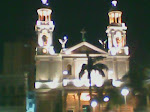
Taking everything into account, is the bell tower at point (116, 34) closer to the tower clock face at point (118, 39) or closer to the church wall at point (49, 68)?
the tower clock face at point (118, 39)

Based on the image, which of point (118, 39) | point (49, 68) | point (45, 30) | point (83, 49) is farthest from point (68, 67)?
point (118, 39)

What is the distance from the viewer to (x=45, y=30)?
2379 inches

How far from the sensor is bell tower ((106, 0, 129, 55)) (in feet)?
203

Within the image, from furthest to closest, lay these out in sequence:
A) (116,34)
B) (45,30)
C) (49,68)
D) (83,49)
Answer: (116,34) < (45,30) < (83,49) < (49,68)

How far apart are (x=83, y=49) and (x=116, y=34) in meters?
6.45

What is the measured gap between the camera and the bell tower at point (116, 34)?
61.8 m

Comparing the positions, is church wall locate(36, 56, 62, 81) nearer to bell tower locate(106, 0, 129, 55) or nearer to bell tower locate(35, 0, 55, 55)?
bell tower locate(35, 0, 55, 55)

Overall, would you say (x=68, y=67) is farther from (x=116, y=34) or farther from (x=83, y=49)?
(x=116, y=34)

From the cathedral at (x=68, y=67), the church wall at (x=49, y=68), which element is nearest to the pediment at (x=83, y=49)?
the cathedral at (x=68, y=67)

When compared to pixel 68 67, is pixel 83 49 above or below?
above

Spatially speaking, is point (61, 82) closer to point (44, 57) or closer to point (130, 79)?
point (44, 57)

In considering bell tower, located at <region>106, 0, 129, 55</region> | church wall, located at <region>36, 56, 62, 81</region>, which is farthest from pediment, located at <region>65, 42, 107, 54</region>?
bell tower, located at <region>106, 0, 129, 55</region>

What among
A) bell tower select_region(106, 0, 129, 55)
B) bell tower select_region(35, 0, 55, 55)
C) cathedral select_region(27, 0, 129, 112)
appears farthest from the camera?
bell tower select_region(106, 0, 129, 55)

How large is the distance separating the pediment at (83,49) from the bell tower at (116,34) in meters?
2.93
